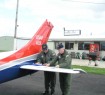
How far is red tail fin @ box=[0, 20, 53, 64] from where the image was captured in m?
8.76

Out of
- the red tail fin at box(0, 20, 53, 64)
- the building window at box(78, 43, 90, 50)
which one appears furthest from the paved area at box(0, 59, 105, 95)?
the building window at box(78, 43, 90, 50)

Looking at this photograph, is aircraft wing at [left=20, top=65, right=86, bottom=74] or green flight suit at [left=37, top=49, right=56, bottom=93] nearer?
aircraft wing at [left=20, top=65, right=86, bottom=74]

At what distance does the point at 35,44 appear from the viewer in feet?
32.1

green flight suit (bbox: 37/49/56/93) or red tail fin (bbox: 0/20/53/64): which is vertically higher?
red tail fin (bbox: 0/20/53/64)

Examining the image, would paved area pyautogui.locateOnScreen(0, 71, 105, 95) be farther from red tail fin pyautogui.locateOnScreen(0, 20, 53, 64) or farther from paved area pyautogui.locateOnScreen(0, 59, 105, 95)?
red tail fin pyautogui.locateOnScreen(0, 20, 53, 64)

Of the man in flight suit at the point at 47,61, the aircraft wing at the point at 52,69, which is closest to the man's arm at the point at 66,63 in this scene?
the aircraft wing at the point at 52,69

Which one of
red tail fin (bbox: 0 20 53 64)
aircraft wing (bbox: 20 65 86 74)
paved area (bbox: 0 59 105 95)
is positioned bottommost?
paved area (bbox: 0 59 105 95)

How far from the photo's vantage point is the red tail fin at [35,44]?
876 centimetres

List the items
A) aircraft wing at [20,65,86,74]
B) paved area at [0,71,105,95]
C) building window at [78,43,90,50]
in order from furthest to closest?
1. building window at [78,43,90,50]
2. paved area at [0,71,105,95]
3. aircraft wing at [20,65,86,74]

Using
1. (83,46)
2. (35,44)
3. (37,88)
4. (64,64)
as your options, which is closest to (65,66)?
(64,64)

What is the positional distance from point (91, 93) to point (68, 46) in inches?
977

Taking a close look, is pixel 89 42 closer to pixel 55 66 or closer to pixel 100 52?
pixel 100 52

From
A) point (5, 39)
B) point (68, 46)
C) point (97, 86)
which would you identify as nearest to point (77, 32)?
point (68, 46)

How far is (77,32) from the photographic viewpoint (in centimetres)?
4188
